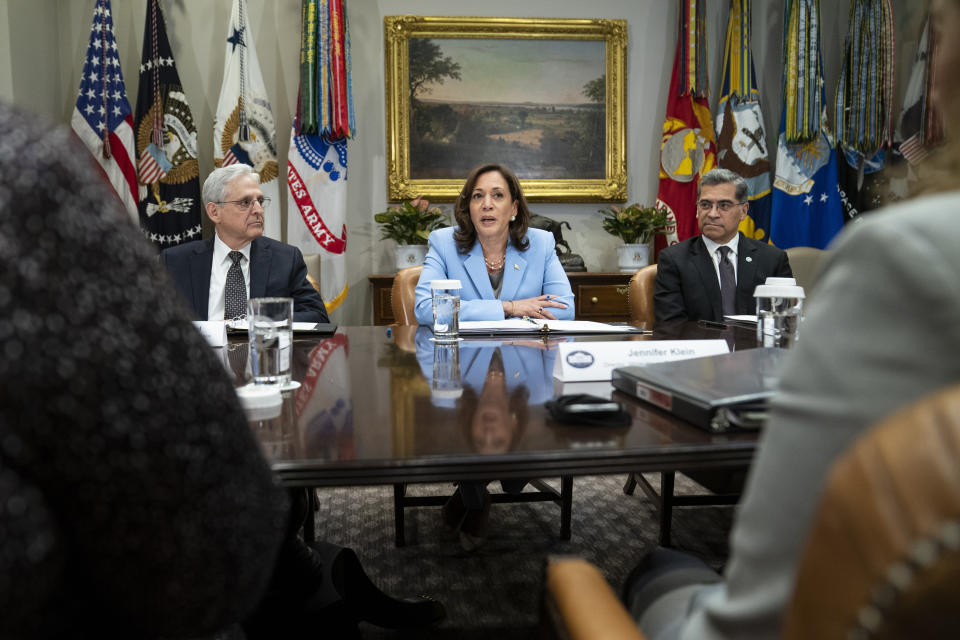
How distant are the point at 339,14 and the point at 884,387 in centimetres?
449

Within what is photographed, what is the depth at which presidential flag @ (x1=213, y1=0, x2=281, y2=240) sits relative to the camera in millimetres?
4238

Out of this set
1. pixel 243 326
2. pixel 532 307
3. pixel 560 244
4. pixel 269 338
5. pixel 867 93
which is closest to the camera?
pixel 269 338

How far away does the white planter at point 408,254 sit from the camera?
436 cm

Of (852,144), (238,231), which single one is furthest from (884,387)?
(852,144)

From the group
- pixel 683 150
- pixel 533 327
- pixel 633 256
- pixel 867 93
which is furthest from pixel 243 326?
pixel 867 93

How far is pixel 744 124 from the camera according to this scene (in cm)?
467

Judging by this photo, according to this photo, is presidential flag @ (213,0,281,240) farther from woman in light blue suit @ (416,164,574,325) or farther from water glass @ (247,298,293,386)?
water glass @ (247,298,293,386)

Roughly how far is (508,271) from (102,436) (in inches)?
99.7

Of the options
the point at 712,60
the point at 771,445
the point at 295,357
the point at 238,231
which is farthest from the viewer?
the point at 712,60

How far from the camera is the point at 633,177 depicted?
496cm

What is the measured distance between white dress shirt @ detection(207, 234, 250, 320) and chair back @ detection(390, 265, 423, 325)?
2.05 ft

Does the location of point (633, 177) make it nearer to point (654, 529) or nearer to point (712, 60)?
point (712, 60)

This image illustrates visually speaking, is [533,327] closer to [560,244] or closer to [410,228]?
[410,228]

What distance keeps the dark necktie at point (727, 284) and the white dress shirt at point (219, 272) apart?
2183 mm
